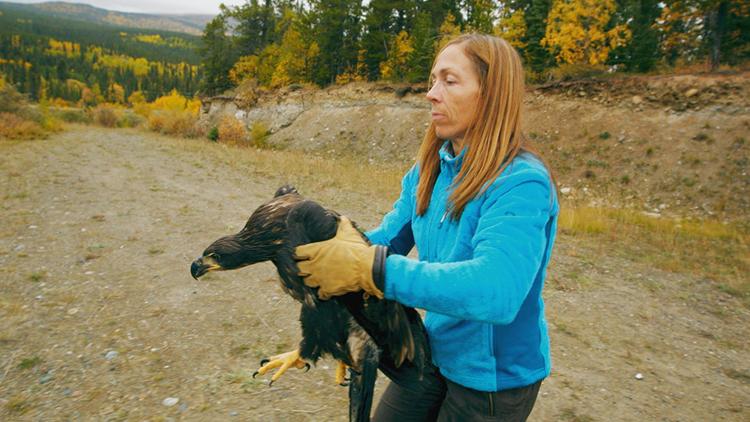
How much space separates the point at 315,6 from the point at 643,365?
33.9m

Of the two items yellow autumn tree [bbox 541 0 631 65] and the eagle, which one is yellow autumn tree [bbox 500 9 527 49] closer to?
yellow autumn tree [bbox 541 0 631 65]

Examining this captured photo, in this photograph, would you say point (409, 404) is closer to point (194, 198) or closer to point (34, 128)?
point (194, 198)

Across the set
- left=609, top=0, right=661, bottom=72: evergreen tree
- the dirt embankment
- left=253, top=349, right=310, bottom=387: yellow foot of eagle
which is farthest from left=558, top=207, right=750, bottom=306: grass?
left=609, top=0, right=661, bottom=72: evergreen tree

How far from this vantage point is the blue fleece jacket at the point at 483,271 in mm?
1263

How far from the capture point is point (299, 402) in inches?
156

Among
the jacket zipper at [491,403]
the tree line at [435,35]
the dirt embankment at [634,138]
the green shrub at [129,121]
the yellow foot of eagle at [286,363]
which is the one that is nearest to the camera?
the jacket zipper at [491,403]

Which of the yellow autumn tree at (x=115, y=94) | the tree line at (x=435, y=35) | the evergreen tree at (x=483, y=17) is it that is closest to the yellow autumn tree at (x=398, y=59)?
the tree line at (x=435, y=35)

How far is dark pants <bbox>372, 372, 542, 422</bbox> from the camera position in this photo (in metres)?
1.75

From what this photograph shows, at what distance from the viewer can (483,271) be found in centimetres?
125

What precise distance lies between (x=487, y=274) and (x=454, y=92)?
2.43ft

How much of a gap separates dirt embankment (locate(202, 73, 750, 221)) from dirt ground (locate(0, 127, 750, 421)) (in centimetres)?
831

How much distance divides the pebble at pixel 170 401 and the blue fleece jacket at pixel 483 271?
9.54ft

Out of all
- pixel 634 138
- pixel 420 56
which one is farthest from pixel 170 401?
pixel 420 56

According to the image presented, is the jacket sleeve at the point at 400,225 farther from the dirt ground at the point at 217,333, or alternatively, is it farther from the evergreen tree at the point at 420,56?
the evergreen tree at the point at 420,56
